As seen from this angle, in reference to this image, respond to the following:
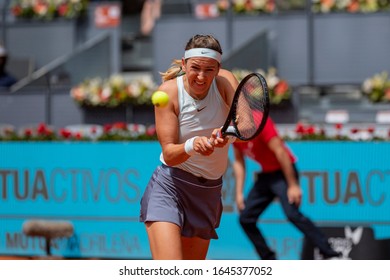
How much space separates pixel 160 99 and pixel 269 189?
3.48 m

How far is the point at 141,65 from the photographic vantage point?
14.9m

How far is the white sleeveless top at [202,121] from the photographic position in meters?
5.32

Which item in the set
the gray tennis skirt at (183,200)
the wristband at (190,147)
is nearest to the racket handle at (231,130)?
the wristband at (190,147)

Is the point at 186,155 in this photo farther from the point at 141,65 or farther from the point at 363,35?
the point at 141,65

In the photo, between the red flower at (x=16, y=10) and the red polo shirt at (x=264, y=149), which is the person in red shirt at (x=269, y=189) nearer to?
the red polo shirt at (x=264, y=149)

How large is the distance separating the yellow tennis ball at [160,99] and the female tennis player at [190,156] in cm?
10

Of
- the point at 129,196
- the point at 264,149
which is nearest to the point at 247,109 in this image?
the point at 264,149

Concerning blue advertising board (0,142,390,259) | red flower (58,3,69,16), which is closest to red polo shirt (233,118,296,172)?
blue advertising board (0,142,390,259)

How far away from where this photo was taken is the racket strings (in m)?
5.06

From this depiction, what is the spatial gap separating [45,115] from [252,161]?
4.47 meters

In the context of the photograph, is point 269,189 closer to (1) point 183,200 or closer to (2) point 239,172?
(2) point 239,172

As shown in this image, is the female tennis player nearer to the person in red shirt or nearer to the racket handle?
the racket handle

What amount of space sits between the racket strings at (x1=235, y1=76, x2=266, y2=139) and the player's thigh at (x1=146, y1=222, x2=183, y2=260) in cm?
70

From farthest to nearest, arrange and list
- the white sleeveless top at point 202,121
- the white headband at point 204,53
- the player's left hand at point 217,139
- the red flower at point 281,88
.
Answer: the red flower at point 281,88 < the white sleeveless top at point 202,121 < the white headband at point 204,53 < the player's left hand at point 217,139
